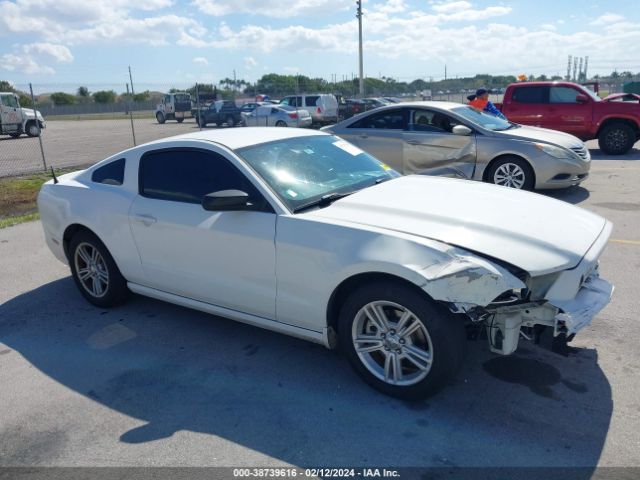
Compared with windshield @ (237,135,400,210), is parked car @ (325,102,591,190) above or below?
below

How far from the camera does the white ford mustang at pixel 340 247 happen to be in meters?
3.03

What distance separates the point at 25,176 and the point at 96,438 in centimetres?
1212

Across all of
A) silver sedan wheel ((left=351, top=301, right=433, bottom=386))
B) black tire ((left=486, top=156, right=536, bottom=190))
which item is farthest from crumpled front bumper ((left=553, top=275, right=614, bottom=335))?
black tire ((left=486, top=156, right=536, bottom=190))

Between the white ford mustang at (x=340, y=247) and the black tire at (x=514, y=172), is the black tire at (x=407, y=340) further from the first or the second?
the black tire at (x=514, y=172)

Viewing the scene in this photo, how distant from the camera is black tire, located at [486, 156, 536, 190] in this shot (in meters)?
8.32

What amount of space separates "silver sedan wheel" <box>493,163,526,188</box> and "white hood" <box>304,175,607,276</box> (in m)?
4.52

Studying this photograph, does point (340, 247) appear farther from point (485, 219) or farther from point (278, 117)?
point (278, 117)

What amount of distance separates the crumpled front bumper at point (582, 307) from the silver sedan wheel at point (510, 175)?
5272 millimetres

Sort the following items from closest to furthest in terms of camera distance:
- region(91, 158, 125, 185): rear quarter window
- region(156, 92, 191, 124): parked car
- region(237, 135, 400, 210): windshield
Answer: region(237, 135, 400, 210): windshield → region(91, 158, 125, 185): rear quarter window → region(156, 92, 191, 124): parked car

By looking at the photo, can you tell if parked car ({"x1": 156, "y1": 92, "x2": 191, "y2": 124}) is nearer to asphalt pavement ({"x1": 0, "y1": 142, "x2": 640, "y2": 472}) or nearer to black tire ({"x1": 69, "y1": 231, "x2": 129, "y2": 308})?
black tire ({"x1": 69, "y1": 231, "x2": 129, "y2": 308})

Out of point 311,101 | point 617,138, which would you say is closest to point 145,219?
point 617,138

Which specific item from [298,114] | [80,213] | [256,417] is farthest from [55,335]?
[298,114]

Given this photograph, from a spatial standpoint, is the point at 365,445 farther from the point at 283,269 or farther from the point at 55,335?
the point at 55,335

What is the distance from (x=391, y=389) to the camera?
3324mm
